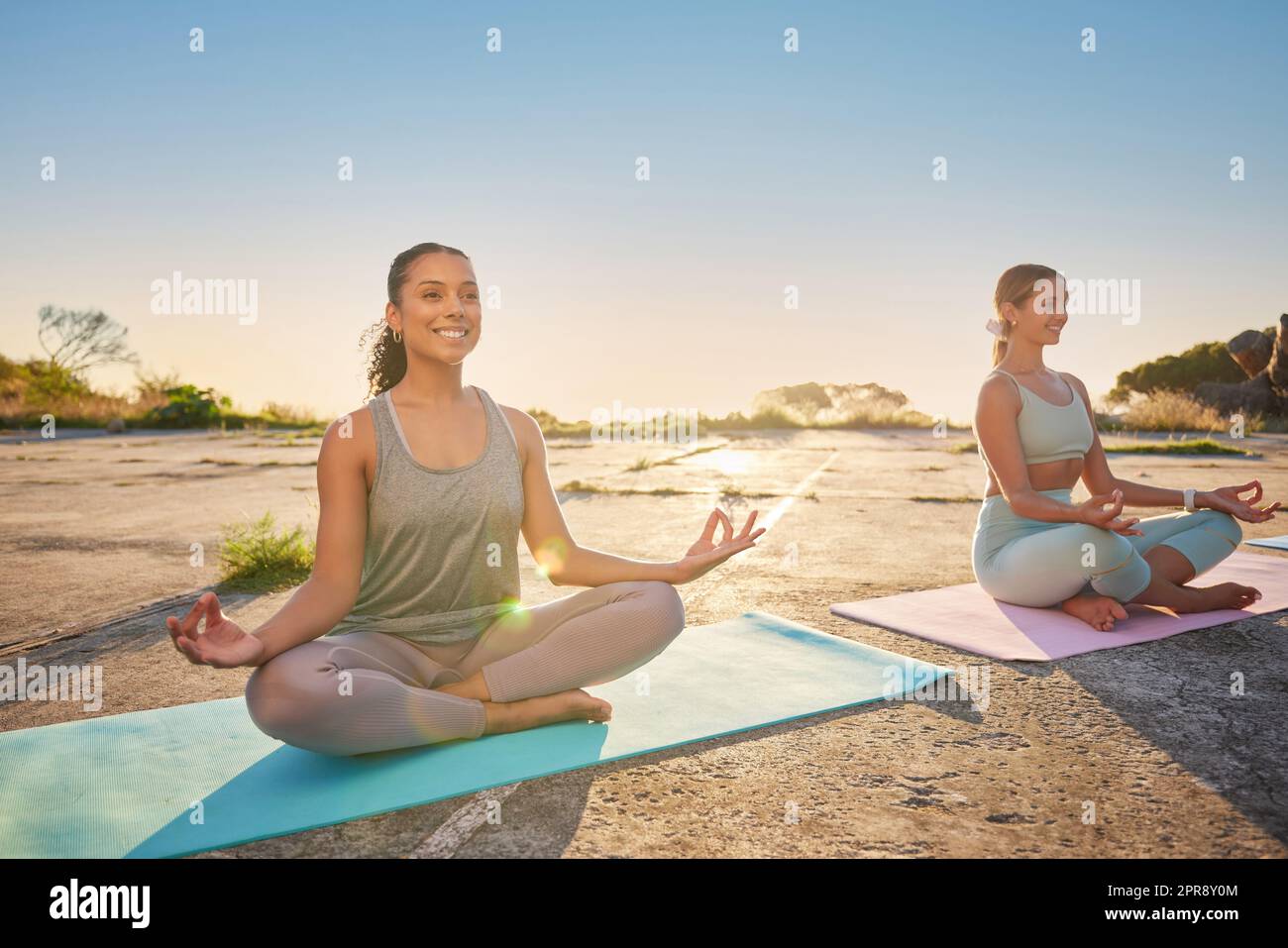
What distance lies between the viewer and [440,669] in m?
2.59

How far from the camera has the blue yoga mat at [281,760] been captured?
2020 mm

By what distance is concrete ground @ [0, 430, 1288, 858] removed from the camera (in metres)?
1.94

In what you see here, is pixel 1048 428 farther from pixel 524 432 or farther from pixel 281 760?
pixel 281 760

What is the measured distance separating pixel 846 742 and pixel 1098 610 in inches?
71.7

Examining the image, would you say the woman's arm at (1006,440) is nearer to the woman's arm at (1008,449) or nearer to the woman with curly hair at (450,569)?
the woman's arm at (1008,449)

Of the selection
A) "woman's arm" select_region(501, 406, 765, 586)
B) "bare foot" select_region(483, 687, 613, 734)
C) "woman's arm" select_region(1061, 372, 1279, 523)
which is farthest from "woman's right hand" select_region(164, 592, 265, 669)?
"woman's arm" select_region(1061, 372, 1279, 523)

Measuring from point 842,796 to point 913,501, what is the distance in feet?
22.7

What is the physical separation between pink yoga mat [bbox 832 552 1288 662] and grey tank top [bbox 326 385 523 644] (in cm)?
197

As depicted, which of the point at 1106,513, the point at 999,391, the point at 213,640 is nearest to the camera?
the point at 213,640

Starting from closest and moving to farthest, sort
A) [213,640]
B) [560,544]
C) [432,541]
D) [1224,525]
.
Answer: [213,640]
[432,541]
[560,544]
[1224,525]

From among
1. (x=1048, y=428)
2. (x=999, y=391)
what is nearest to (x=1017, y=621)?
(x=1048, y=428)

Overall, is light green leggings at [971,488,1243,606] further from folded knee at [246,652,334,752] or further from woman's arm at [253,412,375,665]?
folded knee at [246,652,334,752]

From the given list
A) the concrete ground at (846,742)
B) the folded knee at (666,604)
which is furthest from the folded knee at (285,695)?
the folded knee at (666,604)
